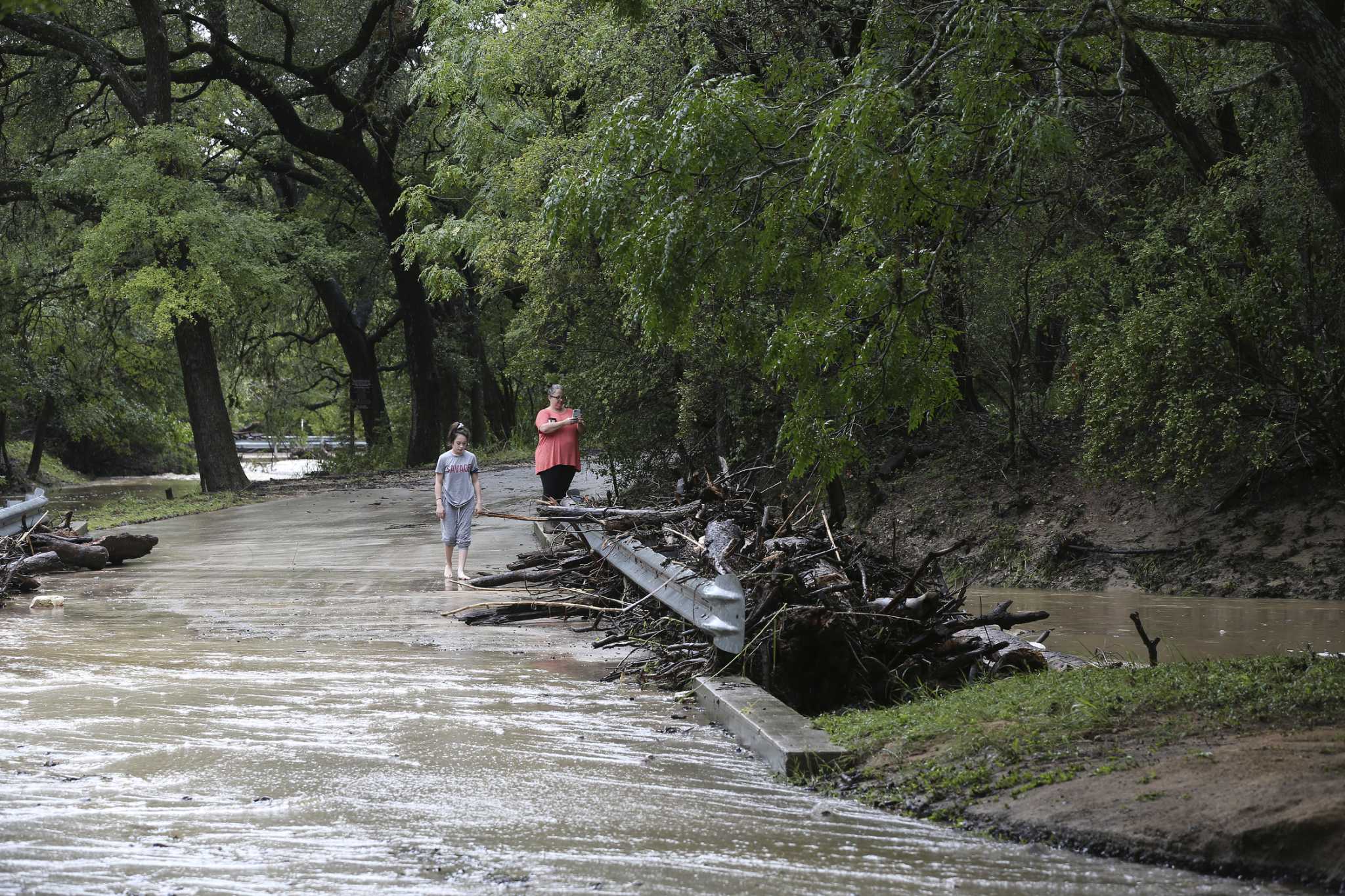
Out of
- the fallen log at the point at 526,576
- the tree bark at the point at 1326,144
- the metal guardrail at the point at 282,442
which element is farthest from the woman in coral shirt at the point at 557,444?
the metal guardrail at the point at 282,442

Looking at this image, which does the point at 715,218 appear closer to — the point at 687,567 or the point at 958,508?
the point at 687,567

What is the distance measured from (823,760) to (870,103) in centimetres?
409

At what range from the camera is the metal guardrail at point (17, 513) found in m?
→ 17.1

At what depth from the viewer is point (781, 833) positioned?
16.9ft

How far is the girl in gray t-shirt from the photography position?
15.0 metres

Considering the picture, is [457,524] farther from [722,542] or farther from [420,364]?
[420,364]

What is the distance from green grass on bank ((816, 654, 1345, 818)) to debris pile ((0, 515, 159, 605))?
35.6 ft

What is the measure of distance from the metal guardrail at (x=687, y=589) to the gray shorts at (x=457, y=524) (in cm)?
353

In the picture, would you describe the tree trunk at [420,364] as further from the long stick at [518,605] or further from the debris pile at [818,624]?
the debris pile at [818,624]

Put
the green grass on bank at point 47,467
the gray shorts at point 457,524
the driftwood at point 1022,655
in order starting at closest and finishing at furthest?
the driftwood at point 1022,655 → the gray shorts at point 457,524 → the green grass on bank at point 47,467

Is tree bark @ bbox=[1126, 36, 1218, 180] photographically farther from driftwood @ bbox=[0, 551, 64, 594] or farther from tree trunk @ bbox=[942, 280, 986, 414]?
driftwood @ bbox=[0, 551, 64, 594]

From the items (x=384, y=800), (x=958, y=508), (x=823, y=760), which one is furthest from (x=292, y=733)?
(x=958, y=508)

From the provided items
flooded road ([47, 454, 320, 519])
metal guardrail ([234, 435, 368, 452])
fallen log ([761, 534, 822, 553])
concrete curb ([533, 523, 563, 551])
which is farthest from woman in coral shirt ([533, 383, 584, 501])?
metal guardrail ([234, 435, 368, 452])

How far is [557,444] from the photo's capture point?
660 inches
